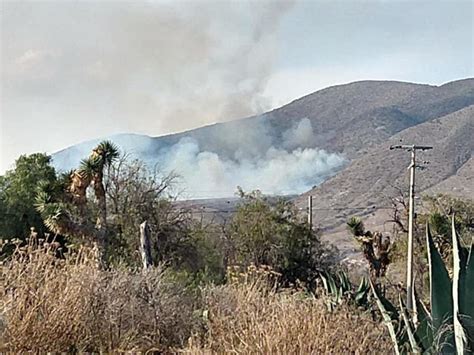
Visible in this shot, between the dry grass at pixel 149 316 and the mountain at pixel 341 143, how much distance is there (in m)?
30.7

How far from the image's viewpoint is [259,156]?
94.2 metres

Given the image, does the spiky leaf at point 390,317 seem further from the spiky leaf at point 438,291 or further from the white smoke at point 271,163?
the white smoke at point 271,163

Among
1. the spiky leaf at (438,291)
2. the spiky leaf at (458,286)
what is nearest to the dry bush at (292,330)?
the spiky leaf at (438,291)

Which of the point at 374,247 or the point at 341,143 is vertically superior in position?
the point at 341,143

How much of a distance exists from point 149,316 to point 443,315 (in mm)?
3842

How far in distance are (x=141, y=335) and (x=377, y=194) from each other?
1504 inches

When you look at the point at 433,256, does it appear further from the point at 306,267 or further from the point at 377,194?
the point at 377,194

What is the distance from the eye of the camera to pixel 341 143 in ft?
244

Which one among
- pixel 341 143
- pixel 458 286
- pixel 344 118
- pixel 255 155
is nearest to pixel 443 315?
pixel 458 286

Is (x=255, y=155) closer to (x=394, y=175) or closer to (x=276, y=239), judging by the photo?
(x=394, y=175)

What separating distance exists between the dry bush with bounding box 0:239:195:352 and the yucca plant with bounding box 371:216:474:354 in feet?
10.4

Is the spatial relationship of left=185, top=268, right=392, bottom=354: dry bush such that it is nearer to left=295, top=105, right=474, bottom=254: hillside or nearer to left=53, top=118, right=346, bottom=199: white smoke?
left=295, top=105, right=474, bottom=254: hillside

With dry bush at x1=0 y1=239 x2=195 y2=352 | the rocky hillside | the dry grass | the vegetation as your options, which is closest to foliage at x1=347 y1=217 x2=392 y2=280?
the vegetation

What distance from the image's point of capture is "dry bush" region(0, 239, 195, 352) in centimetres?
696
